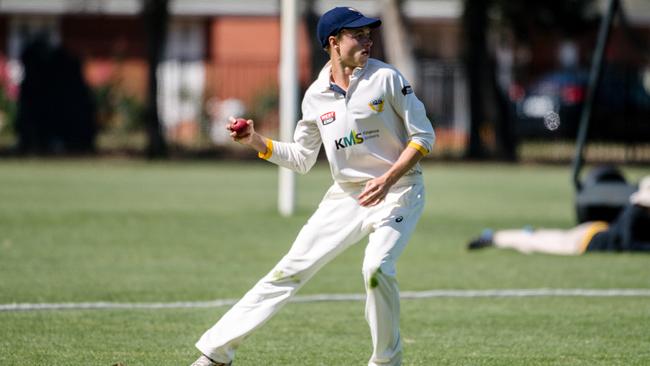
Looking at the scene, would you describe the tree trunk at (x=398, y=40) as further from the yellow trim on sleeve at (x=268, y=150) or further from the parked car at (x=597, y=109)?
the yellow trim on sleeve at (x=268, y=150)

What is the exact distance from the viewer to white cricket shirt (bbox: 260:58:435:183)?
274 inches

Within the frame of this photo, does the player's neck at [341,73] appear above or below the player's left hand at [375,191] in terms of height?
above

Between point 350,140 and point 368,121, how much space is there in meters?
0.15

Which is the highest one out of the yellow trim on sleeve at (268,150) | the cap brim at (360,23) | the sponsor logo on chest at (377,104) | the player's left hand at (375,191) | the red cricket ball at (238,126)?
the cap brim at (360,23)

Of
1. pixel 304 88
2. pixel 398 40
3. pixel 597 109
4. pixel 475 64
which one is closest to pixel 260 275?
pixel 398 40

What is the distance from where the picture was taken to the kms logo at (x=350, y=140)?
23.1ft

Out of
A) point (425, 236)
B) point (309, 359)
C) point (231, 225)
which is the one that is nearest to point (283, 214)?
point (231, 225)

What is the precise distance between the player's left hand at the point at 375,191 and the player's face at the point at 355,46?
2.23 ft

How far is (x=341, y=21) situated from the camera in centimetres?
700

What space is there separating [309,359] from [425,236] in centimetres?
737

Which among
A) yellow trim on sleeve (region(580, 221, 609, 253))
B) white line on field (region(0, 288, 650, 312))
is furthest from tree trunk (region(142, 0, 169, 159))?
white line on field (region(0, 288, 650, 312))

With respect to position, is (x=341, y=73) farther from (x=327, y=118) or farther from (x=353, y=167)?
(x=353, y=167)

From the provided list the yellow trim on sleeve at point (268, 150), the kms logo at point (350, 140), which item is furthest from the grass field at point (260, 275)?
the kms logo at point (350, 140)

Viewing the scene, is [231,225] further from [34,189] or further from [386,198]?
[386,198]
